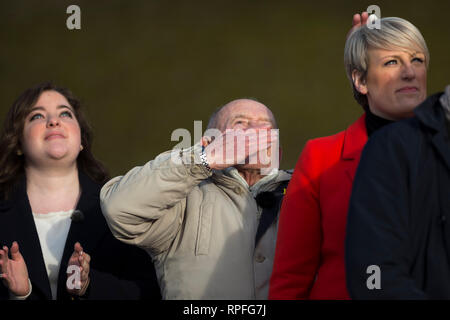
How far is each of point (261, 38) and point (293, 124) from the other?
629mm

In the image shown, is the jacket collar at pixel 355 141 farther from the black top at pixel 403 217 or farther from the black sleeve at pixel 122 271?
the black sleeve at pixel 122 271

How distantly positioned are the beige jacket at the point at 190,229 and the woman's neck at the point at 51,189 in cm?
57

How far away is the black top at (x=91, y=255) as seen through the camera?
266 centimetres

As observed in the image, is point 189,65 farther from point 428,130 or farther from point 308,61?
point 428,130

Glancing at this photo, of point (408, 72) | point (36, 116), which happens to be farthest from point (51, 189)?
point (408, 72)

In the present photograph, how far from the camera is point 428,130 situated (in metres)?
1.72

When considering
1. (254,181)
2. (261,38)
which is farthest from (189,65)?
(254,181)

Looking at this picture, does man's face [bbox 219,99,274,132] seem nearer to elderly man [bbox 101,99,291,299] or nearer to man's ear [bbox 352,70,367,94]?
elderly man [bbox 101,99,291,299]

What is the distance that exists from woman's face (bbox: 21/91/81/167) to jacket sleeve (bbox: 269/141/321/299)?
3.85 ft

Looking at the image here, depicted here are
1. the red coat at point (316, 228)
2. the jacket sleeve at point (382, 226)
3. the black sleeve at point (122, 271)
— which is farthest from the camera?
the black sleeve at point (122, 271)

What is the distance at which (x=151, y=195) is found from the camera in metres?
2.26

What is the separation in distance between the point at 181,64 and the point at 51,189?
2.30 metres

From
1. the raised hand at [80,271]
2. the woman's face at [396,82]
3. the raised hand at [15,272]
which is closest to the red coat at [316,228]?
the woman's face at [396,82]
